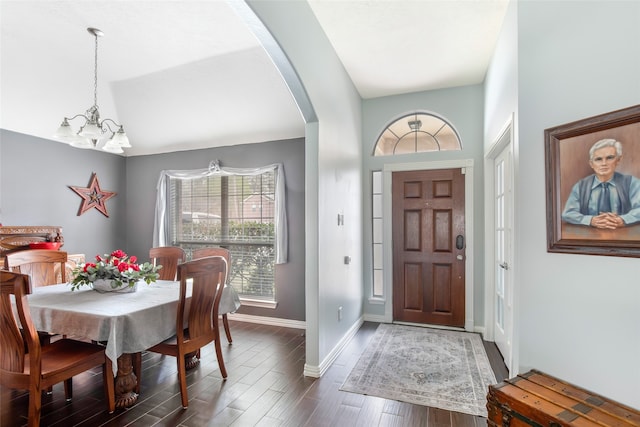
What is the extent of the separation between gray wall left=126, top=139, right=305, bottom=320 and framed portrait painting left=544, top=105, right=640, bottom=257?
279 centimetres

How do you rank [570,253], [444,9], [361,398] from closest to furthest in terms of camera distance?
[570,253]
[361,398]
[444,9]

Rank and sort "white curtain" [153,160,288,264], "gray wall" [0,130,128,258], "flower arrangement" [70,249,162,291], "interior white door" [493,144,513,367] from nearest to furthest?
"flower arrangement" [70,249,162,291] < "interior white door" [493,144,513,367] < "gray wall" [0,130,128,258] < "white curtain" [153,160,288,264]

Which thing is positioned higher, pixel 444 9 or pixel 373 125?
pixel 444 9

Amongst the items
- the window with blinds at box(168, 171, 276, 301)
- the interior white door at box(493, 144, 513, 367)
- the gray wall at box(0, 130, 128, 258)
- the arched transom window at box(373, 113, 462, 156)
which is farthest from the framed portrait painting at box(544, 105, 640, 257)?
the gray wall at box(0, 130, 128, 258)

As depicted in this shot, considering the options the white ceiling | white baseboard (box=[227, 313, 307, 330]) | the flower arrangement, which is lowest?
white baseboard (box=[227, 313, 307, 330])

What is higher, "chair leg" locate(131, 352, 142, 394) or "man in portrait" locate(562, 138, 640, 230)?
"man in portrait" locate(562, 138, 640, 230)

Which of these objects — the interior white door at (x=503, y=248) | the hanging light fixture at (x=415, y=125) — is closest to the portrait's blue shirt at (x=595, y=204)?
the interior white door at (x=503, y=248)

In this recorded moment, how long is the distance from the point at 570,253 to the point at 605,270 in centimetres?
17

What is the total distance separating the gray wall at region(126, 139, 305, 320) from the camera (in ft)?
13.7

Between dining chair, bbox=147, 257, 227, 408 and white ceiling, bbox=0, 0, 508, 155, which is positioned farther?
white ceiling, bbox=0, 0, 508, 155

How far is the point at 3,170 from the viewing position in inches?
147

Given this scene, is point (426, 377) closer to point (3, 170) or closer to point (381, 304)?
point (381, 304)

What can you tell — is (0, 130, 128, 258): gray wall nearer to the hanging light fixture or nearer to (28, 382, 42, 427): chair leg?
(28, 382, 42, 427): chair leg

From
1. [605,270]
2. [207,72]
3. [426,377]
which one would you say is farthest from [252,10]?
[426,377]
